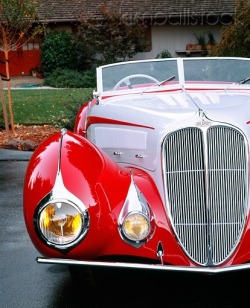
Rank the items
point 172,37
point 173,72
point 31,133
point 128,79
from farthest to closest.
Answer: point 172,37 < point 31,133 < point 128,79 < point 173,72

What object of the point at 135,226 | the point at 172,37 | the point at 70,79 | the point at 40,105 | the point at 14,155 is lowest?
the point at 70,79

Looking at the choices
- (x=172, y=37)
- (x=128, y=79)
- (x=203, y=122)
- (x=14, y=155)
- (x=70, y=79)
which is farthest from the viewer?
(x=172, y=37)

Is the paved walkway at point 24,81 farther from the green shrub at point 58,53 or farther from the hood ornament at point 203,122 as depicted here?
the hood ornament at point 203,122

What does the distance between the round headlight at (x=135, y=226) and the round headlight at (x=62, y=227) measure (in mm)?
289

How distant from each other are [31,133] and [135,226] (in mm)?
8927

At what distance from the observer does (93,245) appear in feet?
12.5

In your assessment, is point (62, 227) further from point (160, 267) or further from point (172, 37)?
point (172, 37)

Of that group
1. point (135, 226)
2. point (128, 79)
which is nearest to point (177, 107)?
point (135, 226)

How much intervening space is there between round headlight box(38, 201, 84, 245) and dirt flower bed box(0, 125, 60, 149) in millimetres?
7726

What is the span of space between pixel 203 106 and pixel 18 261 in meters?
2.12

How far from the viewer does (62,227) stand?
147 inches

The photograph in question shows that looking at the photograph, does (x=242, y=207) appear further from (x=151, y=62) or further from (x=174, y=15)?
(x=174, y=15)

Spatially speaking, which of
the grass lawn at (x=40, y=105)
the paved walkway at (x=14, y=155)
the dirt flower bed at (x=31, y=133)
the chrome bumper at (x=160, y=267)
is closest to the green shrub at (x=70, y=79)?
the grass lawn at (x=40, y=105)

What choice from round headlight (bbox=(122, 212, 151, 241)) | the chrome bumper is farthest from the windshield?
the chrome bumper
